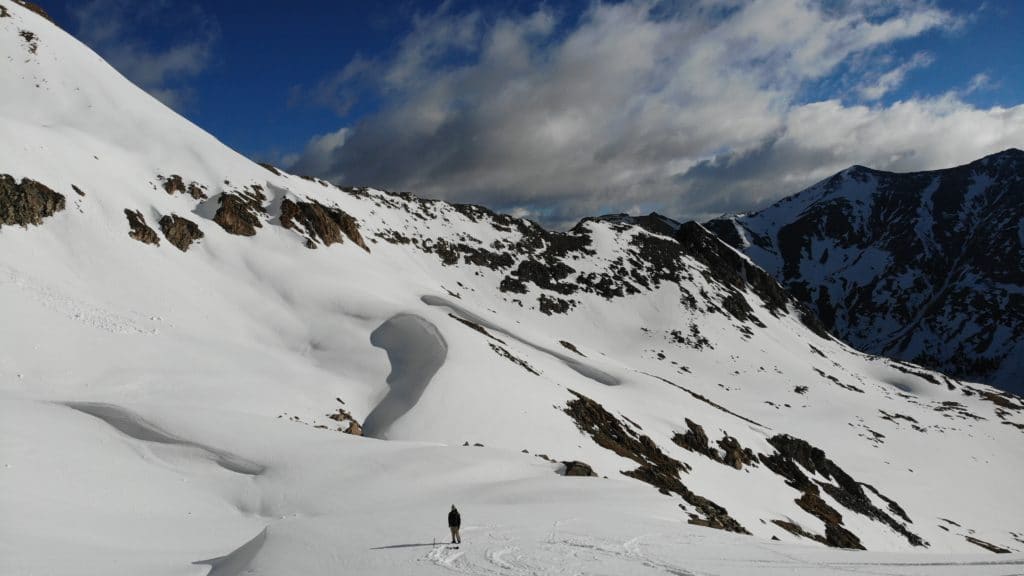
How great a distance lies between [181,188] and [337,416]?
136ft

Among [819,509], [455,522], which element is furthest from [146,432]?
[819,509]

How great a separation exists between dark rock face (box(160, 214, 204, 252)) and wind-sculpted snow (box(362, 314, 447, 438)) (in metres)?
21.1

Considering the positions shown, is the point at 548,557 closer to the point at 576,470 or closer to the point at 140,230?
the point at 576,470

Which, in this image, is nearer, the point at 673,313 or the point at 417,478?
the point at 417,478

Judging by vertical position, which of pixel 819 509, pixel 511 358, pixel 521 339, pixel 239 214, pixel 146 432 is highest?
pixel 239 214

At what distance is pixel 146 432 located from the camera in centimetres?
2561

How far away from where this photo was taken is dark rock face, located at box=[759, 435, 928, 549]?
48.2 m

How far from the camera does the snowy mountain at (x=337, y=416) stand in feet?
54.7

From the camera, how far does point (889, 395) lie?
12312 centimetres

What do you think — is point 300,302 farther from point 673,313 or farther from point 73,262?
point 673,313

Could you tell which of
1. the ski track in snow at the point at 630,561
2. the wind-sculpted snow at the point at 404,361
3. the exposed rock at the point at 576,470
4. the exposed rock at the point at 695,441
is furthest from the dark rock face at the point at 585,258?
the ski track in snow at the point at 630,561

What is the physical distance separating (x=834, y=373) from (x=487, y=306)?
82.5 m

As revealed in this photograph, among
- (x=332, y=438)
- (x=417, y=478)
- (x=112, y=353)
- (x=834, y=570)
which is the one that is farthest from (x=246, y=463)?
(x=834, y=570)

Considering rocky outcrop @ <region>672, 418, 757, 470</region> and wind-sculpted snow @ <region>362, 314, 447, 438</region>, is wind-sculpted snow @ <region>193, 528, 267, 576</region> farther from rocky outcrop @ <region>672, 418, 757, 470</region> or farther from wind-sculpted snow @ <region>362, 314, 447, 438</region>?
rocky outcrop @ <region>672, 418, 757, 470</region>
